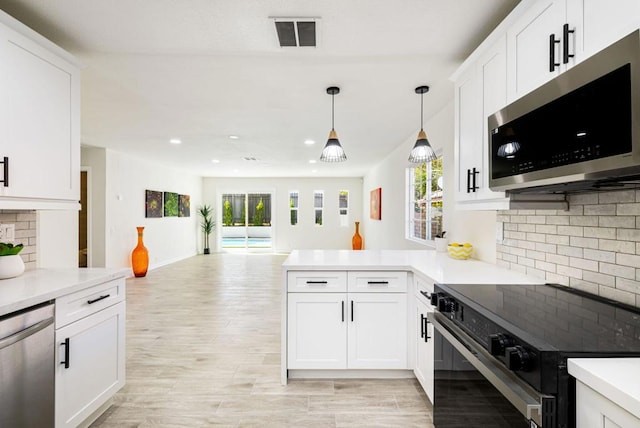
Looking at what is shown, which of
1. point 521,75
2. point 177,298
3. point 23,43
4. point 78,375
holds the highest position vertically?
point 23,43

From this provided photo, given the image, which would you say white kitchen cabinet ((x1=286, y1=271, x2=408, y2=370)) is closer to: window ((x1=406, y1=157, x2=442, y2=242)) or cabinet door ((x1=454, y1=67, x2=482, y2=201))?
cabinet door ((x1=454, y1=67, x2=482, y2=201))

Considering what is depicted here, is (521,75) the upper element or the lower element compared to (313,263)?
upper

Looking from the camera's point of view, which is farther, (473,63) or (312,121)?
(312,121)

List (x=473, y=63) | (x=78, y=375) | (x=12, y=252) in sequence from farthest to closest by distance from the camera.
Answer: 1. (x=473, y=63)
2. (x=12, y=252)
3. (x=78, y=375)

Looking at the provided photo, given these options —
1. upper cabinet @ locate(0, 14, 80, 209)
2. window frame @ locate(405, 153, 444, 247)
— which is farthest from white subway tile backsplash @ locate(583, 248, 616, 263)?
upper cabinet @ locate(0, 14, 80, 209)

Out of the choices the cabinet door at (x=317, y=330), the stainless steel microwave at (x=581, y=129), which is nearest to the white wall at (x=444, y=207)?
the stainless steel microwave at (x=581, y=129)

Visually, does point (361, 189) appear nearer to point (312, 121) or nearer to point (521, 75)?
point (312, 121)

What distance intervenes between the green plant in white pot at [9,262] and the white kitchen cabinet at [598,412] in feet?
9.04

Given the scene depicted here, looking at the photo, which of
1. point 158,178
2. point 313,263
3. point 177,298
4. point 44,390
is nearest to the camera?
point 44,390

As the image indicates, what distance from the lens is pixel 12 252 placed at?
6.48ft

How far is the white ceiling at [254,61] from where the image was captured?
1.91m

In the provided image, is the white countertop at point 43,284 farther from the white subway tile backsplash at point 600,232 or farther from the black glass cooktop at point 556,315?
the white subway tile backsplash at point 600,232

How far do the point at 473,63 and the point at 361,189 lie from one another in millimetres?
8413

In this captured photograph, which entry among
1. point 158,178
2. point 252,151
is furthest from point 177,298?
point 158,178
